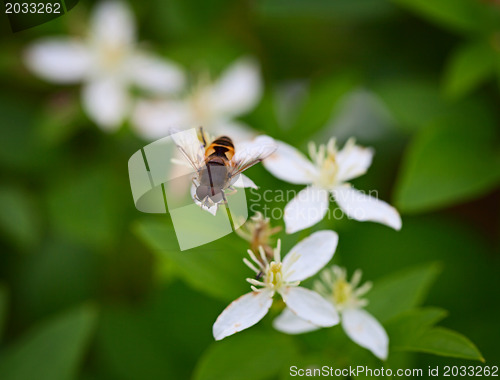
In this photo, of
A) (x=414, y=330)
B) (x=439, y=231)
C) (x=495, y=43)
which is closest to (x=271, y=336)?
(x=414, y=330)

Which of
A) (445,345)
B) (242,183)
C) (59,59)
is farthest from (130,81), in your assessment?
(445,345)

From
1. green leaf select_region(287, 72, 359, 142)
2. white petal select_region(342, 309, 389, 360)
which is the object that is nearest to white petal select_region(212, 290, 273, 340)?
white petal select_region(342, 309, 389, 360)

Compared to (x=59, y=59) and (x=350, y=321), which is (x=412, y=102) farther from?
(x=59, y=59)

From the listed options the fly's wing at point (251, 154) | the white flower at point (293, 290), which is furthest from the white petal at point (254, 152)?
the white flower at point (293, 290)

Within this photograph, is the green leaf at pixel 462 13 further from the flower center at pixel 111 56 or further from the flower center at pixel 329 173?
the flower center at pixel 111 56

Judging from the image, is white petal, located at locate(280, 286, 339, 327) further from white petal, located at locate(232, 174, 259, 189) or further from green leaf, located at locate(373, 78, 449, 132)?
green leaf, located at locate(373, 78, 449, 132)

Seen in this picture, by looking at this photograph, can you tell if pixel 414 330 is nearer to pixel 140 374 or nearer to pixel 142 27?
pixel 140 374
